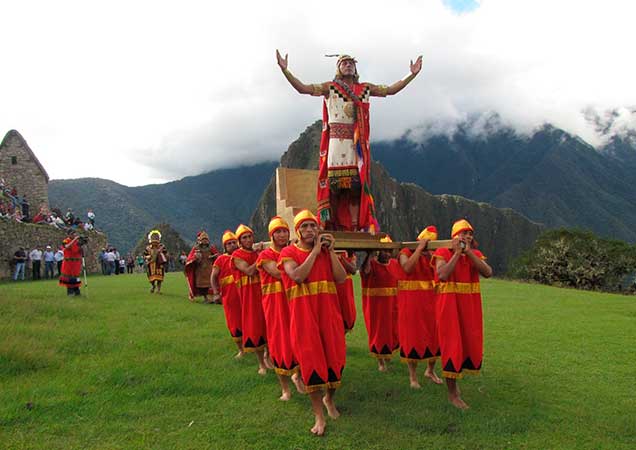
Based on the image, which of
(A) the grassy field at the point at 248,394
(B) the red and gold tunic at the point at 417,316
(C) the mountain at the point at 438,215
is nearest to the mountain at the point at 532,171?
(C) the mountain at the point at 438,215

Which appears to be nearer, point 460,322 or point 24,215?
point 460,322

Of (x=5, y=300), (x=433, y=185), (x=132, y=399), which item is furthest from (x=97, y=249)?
(x=433, y=185)

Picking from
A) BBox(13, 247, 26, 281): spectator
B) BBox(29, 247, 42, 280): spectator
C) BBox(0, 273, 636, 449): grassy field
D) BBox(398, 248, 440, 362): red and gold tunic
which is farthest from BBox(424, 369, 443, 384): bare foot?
BBox(29, 247, 42, 280): spectator

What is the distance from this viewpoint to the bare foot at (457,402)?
5.40 m

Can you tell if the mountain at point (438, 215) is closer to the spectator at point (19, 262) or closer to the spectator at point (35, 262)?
the spectator at point (35, 262)

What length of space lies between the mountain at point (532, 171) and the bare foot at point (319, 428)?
63654mm

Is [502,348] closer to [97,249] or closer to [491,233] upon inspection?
[97,249]

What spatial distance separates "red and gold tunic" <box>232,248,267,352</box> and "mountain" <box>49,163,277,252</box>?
1900 inches

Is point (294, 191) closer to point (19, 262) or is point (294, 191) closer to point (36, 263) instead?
point (19, 262)

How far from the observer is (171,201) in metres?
68.8

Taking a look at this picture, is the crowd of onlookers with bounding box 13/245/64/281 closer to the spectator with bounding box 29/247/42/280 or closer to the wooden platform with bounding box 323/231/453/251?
the spectator with bounding box 29/247/42/280

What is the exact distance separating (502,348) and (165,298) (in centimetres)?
878

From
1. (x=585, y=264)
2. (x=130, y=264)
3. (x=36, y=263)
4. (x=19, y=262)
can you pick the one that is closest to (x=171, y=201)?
(x=130, y=264)

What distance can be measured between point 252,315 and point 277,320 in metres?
1.40
